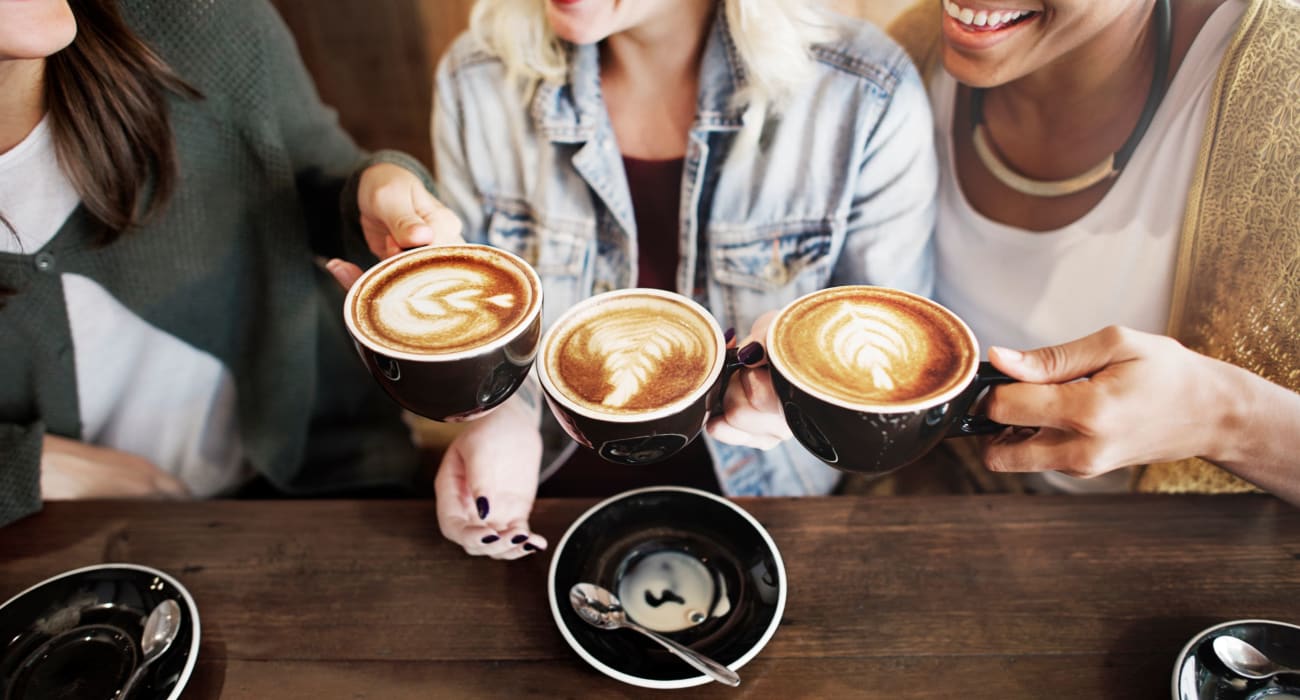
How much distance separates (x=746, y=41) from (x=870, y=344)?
1.90 ft

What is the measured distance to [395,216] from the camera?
3.58ft

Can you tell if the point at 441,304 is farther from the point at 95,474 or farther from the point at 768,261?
the point at 95,474

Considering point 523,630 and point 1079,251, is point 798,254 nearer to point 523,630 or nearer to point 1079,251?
point 1079,251

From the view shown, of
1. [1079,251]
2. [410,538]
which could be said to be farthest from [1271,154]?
[410,538]

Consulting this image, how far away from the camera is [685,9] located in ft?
4.07

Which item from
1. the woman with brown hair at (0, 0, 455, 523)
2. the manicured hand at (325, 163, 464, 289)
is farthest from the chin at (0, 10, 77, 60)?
the manicured hand at (325, 163, 464, 289)

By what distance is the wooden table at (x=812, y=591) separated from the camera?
2.92ft

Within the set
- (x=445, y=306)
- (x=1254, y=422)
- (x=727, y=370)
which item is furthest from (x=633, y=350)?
(x=1254, y=422)

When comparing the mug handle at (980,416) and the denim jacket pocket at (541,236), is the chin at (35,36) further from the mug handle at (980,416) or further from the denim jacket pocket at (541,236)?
the mug handle at (980,416)

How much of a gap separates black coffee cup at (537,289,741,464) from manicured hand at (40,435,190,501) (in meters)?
0.81

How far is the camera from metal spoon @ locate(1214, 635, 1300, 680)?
832 millimetres

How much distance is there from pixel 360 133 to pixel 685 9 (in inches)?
37.7

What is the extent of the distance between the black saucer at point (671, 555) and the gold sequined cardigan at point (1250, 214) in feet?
2.06

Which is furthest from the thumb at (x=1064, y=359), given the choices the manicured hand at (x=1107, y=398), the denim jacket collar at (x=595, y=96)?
the denim jacket collar at (x=595, y=96)
